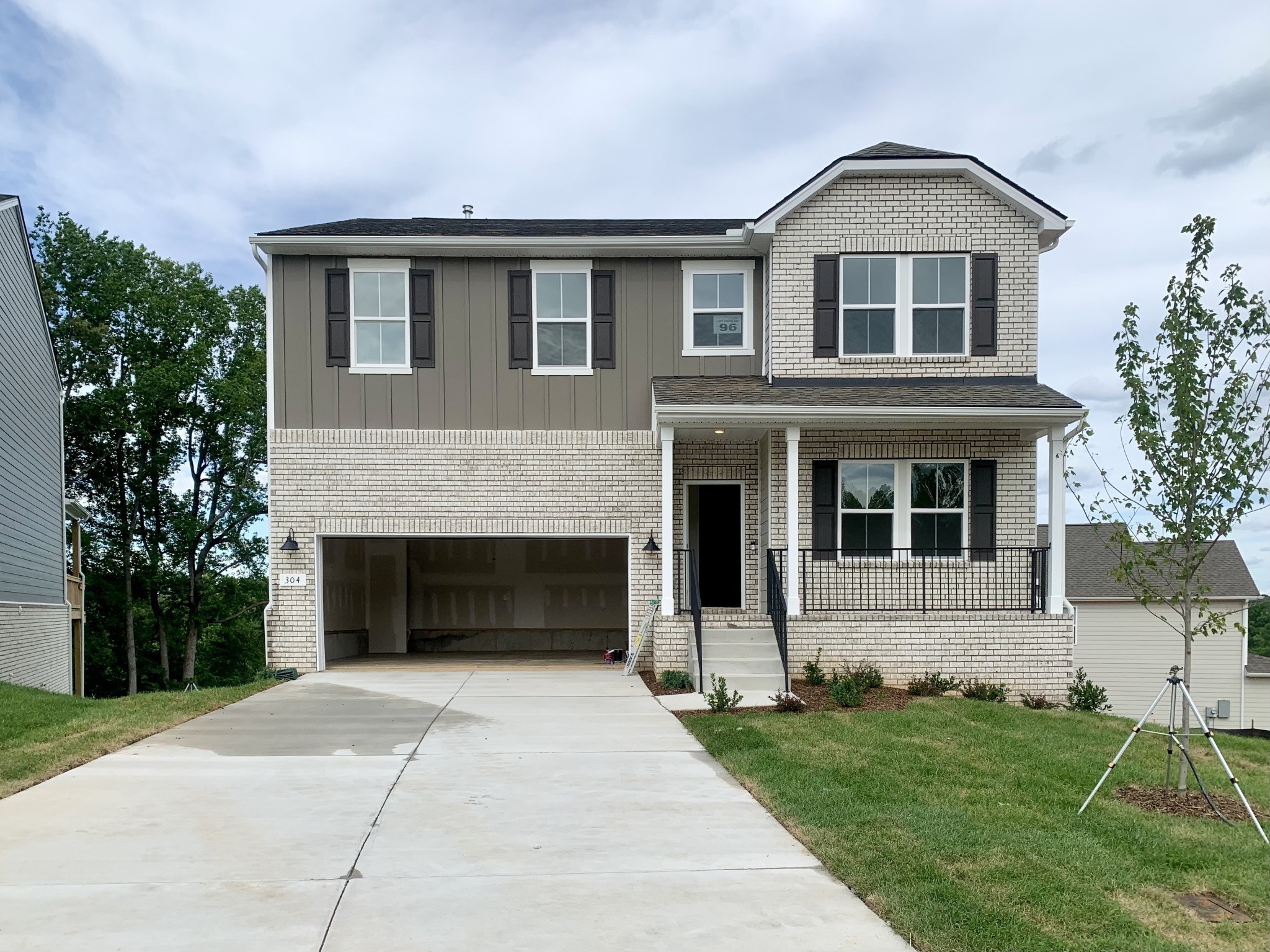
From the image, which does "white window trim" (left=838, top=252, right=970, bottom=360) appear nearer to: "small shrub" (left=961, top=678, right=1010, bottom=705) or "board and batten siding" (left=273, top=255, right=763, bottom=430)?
"board and batten siding" (left=273, top=255, right=763, bottom=430)

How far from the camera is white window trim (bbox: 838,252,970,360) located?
46.0 feet

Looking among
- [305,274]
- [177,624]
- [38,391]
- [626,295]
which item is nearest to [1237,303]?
[626,295]

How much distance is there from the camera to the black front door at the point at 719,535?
50.7 feet

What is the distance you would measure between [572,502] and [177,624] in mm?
19529

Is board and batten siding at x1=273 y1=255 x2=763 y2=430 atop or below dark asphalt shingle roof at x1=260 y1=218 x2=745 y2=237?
below

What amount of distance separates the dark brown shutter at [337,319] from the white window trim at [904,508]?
7762 mm

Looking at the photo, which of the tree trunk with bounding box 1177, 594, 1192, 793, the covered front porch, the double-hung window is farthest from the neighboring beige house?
the tree trunk with bounding box 1177, 594, 1192, 793

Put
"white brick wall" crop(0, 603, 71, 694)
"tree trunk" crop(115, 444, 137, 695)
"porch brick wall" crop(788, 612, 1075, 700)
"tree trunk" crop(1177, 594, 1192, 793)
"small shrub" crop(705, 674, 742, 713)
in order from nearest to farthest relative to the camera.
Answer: "tree trunk" crop(1177, 594, 1192, 793) → "small shrub" crop(705, 674, 742, 713) → "porch brick wall" crop(788, 612, 1075, 700) → "white brick wall" crop(0, 603, 71, 694) → "tree trunk" crop(115, 444, 137, 695)

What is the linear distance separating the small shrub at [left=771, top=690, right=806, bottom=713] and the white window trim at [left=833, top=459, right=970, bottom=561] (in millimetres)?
3353

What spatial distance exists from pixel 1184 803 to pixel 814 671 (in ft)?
19.9

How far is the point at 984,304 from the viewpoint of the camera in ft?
45.9

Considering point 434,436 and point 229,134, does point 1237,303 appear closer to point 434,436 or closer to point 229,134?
point 434,436

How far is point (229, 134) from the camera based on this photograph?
594 inches

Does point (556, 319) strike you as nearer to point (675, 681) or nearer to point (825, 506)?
point (825, 506)
